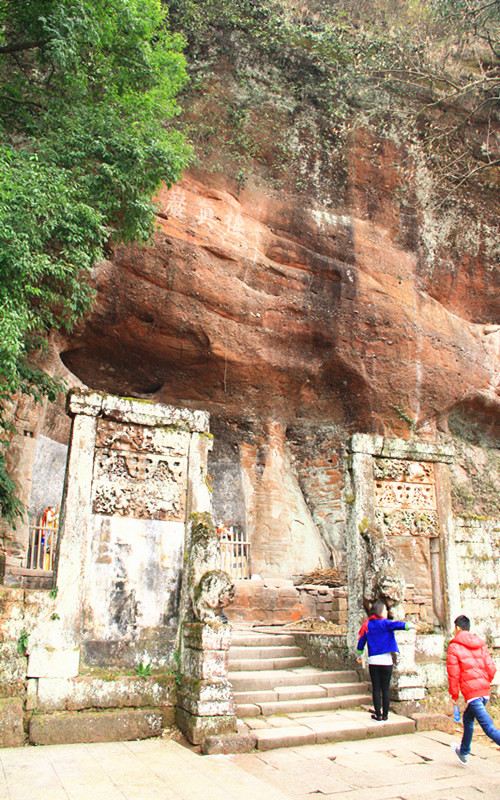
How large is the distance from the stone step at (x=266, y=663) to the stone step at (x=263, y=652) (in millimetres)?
113

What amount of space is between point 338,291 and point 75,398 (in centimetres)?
1013

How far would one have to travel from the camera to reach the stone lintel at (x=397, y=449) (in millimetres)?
7836

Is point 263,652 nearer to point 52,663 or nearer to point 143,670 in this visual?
point 143,670

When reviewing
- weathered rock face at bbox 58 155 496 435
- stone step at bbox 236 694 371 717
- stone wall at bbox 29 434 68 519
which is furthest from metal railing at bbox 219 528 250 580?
stone step at bbox 236 694 371 717

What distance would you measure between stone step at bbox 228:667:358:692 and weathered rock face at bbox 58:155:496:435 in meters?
8.46

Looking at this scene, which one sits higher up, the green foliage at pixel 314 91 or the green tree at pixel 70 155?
the green foliage at pixel 314 91

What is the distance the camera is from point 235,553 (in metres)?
14.9

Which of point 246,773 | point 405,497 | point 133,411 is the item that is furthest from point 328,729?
point 133,411

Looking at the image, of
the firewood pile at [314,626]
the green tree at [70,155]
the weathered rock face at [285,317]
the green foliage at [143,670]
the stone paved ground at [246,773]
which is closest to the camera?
the stone paved ground at [246,773]

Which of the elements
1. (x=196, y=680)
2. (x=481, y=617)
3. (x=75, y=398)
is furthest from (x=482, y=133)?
(x=196, y=680)

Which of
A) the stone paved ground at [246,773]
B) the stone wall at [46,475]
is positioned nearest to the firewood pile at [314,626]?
the stone paved ground at [246,773]

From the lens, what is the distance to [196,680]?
5.86 meters

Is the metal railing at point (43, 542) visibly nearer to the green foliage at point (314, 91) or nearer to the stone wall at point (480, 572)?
the stone wall at point (480, 572)

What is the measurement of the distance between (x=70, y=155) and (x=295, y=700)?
832 centimetres
